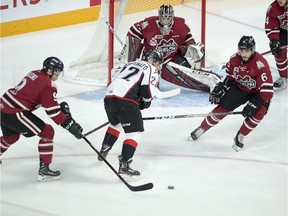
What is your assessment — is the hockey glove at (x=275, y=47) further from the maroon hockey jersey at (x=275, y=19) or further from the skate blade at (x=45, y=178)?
the skate blade at (x=45, y=178)

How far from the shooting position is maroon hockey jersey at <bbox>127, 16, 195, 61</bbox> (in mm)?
6199

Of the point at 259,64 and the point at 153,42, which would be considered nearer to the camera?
the point at 259,64

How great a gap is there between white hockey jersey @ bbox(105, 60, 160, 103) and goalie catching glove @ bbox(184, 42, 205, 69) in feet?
4.74

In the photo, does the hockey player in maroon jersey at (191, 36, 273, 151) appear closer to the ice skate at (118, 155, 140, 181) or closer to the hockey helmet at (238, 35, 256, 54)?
the hockey helmet at (238, 35, 256, 54)

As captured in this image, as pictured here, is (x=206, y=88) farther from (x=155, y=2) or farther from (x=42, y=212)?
(x=42, y=212)

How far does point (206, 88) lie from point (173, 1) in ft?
3.17

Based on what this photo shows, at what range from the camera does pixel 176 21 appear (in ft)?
20.5

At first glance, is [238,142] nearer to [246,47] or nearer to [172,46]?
[246,47]

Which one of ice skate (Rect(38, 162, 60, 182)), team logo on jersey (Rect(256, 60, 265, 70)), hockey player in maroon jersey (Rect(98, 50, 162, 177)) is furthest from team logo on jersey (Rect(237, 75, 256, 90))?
ice skate (Rect(38, 162, 60, 182))

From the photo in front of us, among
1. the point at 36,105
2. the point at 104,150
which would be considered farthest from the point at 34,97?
the point at 104,150

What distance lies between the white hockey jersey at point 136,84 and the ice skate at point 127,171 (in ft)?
1.20

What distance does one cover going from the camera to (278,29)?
624 cm

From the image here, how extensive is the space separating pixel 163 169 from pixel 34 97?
2.97 ft

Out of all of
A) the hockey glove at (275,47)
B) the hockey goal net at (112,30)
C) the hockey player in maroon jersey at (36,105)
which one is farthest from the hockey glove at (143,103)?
the hockey glove at (275,47)
